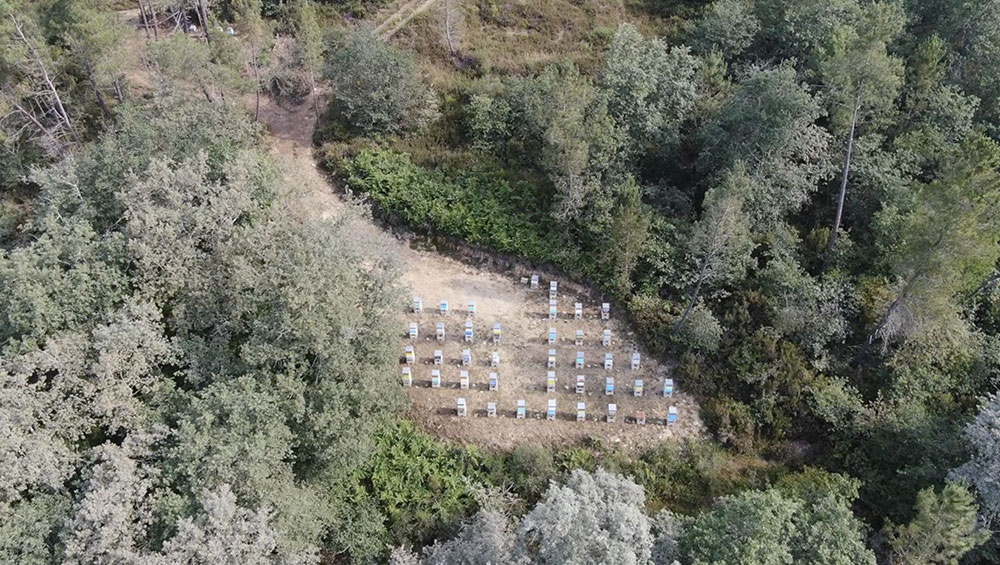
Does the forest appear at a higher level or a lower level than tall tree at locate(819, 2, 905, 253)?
lower

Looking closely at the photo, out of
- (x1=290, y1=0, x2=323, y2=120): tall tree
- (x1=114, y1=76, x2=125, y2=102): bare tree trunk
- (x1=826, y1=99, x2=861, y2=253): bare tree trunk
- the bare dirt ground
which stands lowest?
the bare dirt ground

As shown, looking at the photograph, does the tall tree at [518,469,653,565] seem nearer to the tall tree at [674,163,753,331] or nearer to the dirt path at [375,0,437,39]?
the tall tree at [674,163,753,331]

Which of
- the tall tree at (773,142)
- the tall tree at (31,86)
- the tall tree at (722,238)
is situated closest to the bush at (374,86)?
the tall tree at (31,86)

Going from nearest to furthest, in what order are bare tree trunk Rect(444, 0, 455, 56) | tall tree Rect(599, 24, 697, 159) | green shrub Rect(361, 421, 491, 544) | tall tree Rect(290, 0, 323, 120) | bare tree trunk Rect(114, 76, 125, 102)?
1. green shrub Rect(361, 421, 491, 544)
2. tall tree Rect(599, 24, 697, 159)
3. bare tree trunk Rect(114, 76, 125, 102)
4. tall tree Rect(290, 0, 323, 120)
5. bare tree trunk Rect(444, 0, 455, 56)

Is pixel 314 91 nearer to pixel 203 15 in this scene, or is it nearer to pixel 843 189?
pixel 203 15

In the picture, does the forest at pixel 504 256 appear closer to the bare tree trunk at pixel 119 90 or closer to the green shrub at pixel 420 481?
the green shrub at pixel 420 481

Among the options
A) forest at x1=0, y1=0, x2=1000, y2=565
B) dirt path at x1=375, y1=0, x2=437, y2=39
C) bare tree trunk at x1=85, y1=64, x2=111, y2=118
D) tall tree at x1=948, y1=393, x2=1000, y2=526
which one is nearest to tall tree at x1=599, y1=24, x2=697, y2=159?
forest at x1=0, y1=0, x2=1000, y2=565

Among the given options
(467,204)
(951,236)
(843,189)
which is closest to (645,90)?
(843,189)
